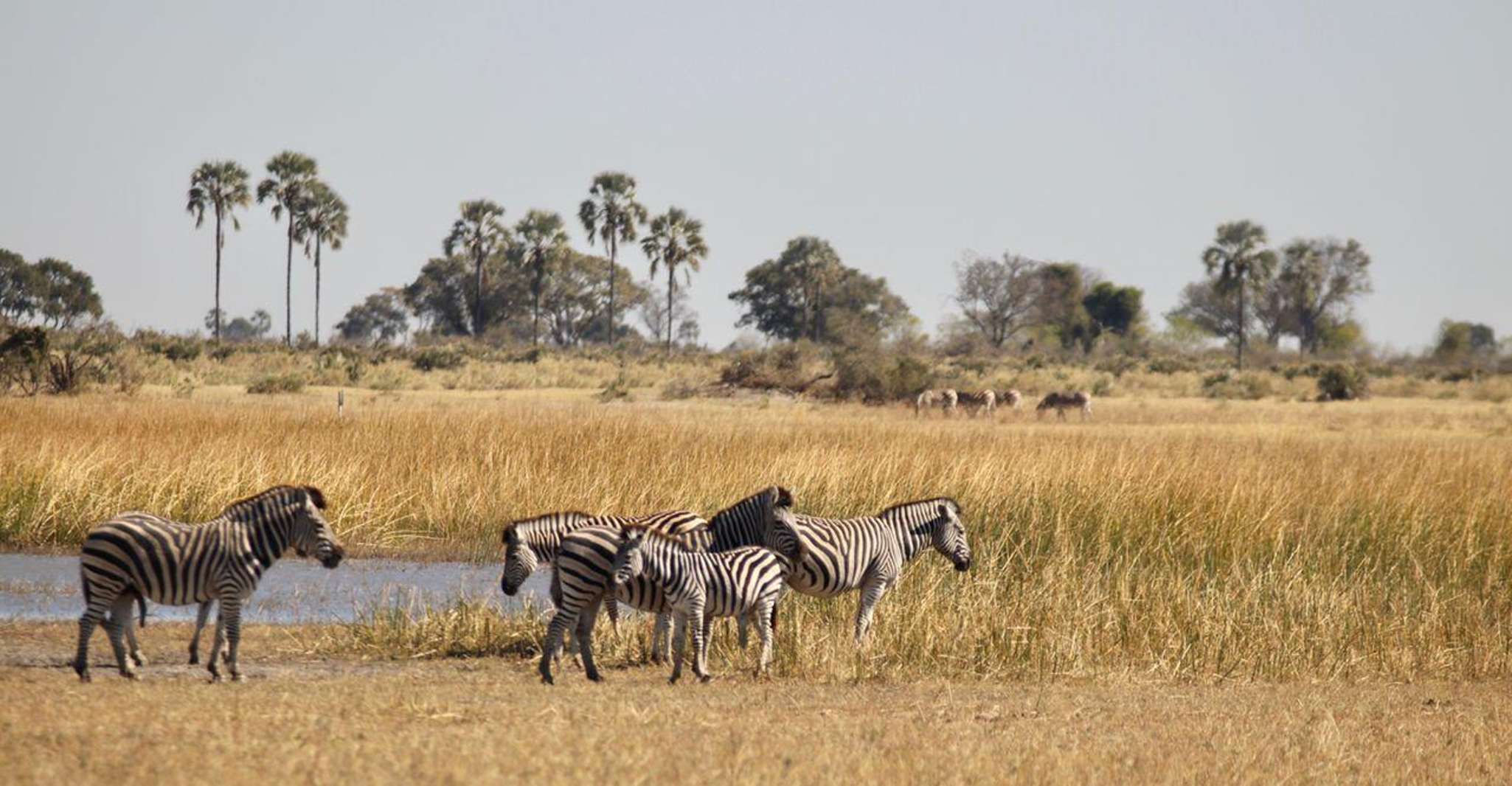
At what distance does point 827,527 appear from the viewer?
40.8 feet

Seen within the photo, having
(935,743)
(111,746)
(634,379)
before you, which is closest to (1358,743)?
(935,743)

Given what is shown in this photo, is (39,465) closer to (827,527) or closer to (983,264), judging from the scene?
(827,527)

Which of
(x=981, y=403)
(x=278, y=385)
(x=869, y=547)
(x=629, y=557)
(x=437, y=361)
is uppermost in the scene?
(x=437, y=361)

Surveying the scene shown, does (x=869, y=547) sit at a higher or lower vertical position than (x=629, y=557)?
lower

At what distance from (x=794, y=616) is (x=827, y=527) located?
816mm

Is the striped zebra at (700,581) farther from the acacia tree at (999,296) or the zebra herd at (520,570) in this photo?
the acacia tree at (999,296)

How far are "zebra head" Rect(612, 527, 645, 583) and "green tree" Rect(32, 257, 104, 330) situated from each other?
9489 cm

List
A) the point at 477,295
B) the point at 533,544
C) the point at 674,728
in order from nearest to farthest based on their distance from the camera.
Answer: the point at 674,728 < the point at 533,544 < the point at 477,295

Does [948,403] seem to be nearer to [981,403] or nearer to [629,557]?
[981,403]

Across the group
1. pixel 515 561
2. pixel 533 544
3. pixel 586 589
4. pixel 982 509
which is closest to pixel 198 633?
pixel 515 561

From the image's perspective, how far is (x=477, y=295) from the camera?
9206cm

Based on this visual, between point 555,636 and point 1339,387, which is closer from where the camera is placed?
point 555,636

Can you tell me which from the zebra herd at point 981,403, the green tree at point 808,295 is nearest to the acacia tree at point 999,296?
the green tree at point 808,295

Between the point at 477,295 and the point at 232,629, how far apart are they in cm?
Result: 8272
